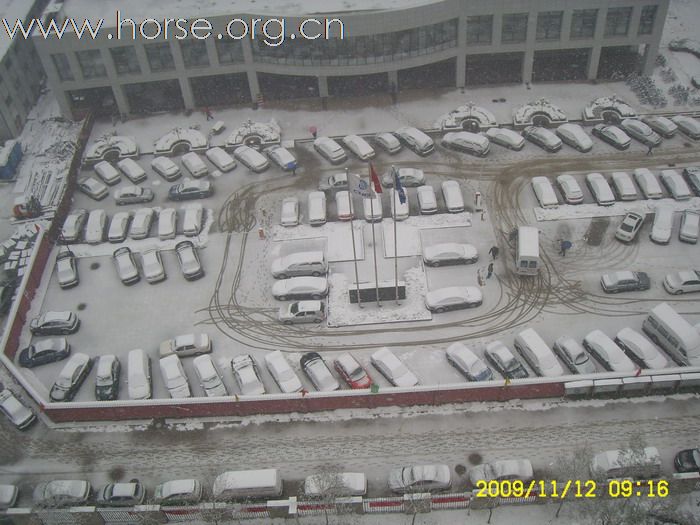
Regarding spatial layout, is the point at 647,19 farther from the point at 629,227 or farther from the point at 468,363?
the point at 468,363

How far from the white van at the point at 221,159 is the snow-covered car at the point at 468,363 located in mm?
24960

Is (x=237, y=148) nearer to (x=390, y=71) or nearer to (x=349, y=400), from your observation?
(x=390, y=71)

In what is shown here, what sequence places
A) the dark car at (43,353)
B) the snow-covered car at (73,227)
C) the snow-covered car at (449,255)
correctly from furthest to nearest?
the snow-covered car at (73,227) → the snow-covered car at (449,255) → the dark car at (43,353)

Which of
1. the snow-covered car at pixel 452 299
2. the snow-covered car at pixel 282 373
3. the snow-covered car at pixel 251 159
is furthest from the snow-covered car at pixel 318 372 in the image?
the snow-covered car at pixel 251 159

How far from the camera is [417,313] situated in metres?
42.3

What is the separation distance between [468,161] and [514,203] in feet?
19.9

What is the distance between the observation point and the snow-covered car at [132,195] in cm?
5157

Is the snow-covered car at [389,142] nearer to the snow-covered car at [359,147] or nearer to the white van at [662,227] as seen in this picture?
the snow-covered car at [359,147]

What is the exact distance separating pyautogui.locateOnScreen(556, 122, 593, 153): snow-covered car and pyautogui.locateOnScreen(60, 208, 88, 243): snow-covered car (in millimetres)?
37814

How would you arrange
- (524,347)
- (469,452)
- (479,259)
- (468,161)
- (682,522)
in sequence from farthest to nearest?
(468,161) < (479,259) < (524,347) < (469,452) < (682,522)

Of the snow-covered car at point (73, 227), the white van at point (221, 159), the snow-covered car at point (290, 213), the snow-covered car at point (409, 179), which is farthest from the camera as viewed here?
the white van at point (221, 159)

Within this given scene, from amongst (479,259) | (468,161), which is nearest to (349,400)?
(479,259)

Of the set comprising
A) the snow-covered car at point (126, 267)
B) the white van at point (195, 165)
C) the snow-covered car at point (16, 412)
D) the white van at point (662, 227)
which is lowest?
the snow-covered car at point (16, 412)

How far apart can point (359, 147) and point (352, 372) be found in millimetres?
22249
